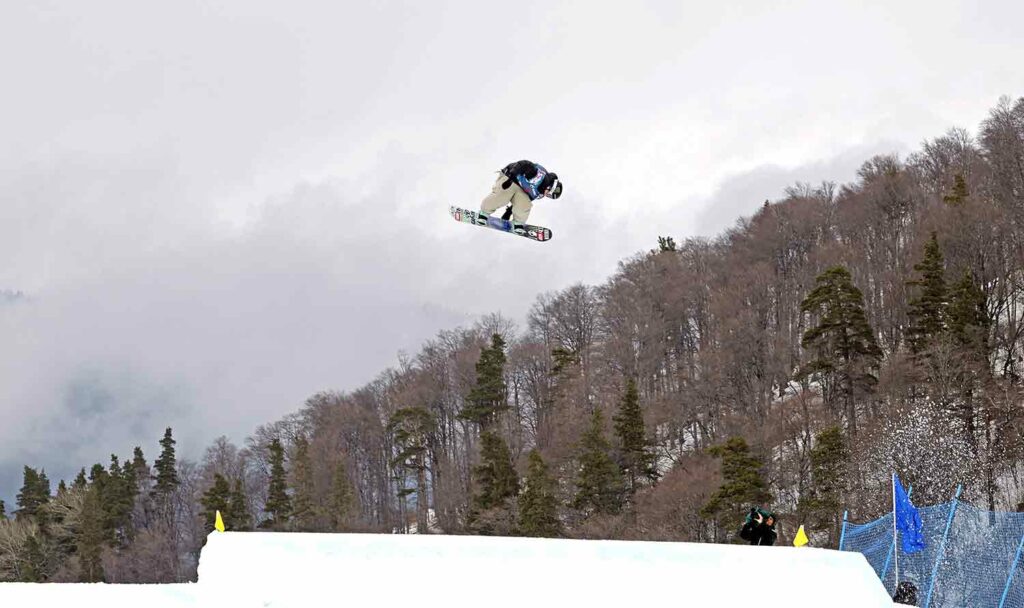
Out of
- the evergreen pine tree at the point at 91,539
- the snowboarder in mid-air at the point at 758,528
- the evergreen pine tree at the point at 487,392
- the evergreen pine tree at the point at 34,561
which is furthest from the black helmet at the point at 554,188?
the evergreen pine tree at the point at 34,561

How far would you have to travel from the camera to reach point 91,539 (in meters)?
80.2

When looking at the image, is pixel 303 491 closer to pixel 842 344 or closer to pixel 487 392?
pixel 487 392

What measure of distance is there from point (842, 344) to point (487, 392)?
2876 cm

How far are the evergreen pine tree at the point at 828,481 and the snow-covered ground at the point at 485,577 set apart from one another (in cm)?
3316

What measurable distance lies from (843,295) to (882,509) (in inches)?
706

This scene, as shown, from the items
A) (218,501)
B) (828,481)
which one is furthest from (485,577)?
(218,501)

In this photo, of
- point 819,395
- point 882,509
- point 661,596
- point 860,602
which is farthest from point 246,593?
point 819,395

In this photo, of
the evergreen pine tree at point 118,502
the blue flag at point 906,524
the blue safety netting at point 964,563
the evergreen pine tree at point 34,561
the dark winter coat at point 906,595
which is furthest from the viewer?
the evergreen pine tree at point 118,502

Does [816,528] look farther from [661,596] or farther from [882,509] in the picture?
[661,596]

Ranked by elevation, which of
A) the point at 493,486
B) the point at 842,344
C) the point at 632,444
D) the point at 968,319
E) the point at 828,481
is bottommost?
the point at 828,481

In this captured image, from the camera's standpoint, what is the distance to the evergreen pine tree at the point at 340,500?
7469 cm

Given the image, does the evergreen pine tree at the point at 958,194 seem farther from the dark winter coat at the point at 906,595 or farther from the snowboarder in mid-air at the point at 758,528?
the dark winter coat at the point at 906,595

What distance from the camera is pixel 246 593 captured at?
11.3 meters

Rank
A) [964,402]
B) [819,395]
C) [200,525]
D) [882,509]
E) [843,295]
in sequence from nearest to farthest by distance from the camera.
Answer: [882,509] → [964,402] → [843,295] → [819,395] → [200,525]
